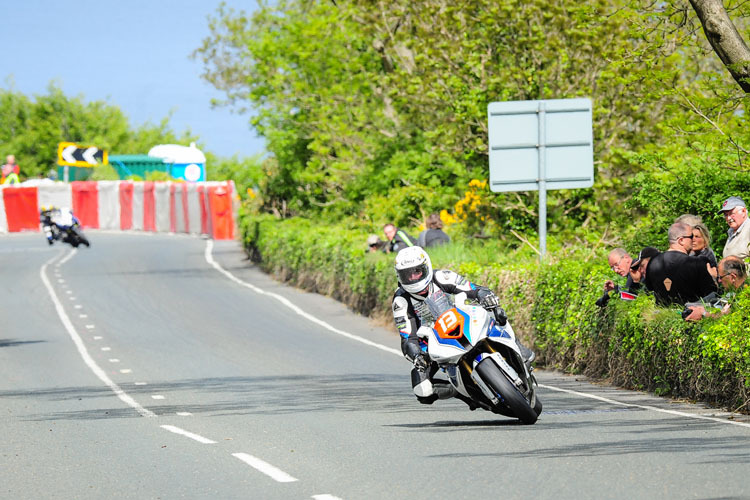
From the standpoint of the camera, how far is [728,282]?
12.3 m

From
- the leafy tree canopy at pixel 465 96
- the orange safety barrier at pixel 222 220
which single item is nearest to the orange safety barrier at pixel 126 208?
the orange safety barrier at pixel 222 220

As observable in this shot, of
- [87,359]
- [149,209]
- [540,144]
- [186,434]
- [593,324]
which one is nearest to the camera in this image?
[186,434]

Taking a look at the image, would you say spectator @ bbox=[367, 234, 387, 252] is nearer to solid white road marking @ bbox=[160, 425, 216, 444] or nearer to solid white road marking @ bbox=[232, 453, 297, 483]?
solid white road marking @ bbox=[160, 425, 216, 444]

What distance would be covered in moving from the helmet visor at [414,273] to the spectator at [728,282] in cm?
264

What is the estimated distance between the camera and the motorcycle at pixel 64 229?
1704 inches

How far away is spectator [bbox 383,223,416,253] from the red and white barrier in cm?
3288

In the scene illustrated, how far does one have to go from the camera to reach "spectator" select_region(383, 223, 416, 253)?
22875mm

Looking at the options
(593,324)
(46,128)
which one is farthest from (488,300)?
(46,128)

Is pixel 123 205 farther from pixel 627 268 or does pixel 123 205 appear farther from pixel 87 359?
pixel 627 268

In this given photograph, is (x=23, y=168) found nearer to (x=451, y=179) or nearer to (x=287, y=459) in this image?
(x=451, y=179)

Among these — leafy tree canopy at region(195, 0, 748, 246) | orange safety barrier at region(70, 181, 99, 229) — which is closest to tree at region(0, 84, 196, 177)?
orange safety barrier at region(70, 181, 99, 229)

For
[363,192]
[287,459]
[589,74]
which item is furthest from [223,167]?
[287,459]

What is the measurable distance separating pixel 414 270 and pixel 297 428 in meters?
1.67

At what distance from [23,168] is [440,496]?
105655mm
